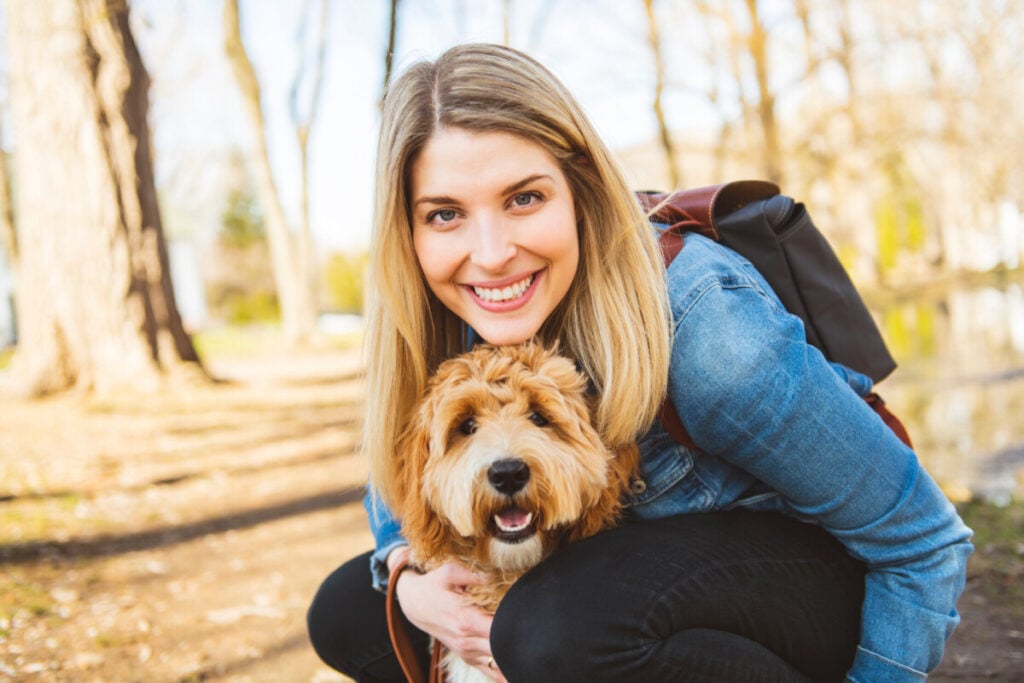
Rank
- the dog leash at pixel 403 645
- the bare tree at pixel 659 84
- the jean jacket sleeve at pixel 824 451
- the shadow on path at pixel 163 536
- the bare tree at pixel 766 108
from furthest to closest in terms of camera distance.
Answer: the bare tree at pixel 659 84 → the bare tree at pixel 766 108 → the shadow on path at pixel 163 536 → the dog leash at pixel 403 645 → the jean jacket sleeve at pixel 824 451

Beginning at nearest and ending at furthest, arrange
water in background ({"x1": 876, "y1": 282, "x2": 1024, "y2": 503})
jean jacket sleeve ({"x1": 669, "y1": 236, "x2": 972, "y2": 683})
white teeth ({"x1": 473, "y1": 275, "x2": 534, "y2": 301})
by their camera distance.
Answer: jean jacket sleeve ({"x1": 669, "y1": 236, "x2": 972, "y2": 683}), white teeth ({"x1": 473, "y1": 275, "x2": 534, "y2": 301}), water in background ({"x1": 876, "y1": 282, "x2": 1024, "y2": 503})

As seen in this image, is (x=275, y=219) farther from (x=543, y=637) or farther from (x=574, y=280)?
(x=543, y=637)

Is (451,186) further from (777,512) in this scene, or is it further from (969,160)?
(969,160)

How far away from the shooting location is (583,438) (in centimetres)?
217

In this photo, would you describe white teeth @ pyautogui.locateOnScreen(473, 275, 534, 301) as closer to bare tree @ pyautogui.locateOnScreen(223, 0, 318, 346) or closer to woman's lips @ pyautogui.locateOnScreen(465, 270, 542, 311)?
woman's lips @ pyautogui.locateOnScreen(465, 270, 542, 311)

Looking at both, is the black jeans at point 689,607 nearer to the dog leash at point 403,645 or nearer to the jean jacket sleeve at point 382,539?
the dog leash at point 403,645

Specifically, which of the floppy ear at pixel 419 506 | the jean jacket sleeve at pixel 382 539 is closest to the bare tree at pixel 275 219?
the jean jacket sleeve at pixel 382 539

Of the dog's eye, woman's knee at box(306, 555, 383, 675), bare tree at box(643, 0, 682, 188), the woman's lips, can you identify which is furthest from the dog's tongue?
bare tree at box(643, 0, 682, 188)

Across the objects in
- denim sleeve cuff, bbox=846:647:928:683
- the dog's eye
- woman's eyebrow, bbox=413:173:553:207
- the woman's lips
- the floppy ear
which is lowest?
denim sleeve cuff, bbox=846:647:928:683

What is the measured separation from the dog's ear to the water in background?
10.0 feet

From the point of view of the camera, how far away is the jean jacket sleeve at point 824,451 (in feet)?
6.26

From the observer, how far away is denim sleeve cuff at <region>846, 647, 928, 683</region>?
2.00 metres

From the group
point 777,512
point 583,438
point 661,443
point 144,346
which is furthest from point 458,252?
point 144,346

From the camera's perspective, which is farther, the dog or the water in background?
the water in background
